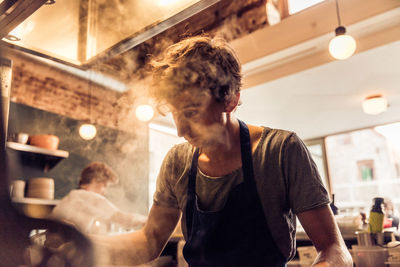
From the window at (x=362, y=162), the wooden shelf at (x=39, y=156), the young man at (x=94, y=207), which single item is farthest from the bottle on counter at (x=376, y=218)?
the window at (x=362, y=162)

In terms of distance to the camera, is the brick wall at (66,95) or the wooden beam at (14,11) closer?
the wooden beam at (14,11)

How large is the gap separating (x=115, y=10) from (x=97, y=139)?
3.47m

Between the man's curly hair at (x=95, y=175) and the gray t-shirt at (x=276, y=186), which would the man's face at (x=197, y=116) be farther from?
the man's curly hair at (x=95, y=175)

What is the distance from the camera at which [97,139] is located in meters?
4.38

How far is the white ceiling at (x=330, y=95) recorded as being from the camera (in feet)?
13.5

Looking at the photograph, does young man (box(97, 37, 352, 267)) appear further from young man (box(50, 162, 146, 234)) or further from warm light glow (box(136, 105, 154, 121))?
warm light glow (box(136, 105, 154, 121))

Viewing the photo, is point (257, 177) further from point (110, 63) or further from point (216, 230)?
point (110, 63)

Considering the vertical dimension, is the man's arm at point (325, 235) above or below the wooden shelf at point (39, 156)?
below

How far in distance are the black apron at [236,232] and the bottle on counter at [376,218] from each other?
116 cm

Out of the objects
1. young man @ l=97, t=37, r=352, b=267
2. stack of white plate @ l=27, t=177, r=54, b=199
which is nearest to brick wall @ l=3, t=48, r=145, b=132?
stack of white plate @ l=27, t=177, r=54, b=199

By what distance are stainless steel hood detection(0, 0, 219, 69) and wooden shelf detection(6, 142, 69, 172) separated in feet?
7.02

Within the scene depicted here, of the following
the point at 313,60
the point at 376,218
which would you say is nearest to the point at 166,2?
the point at 376,218

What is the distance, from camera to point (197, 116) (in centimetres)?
120

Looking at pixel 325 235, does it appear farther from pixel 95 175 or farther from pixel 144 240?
pixel 95 175
